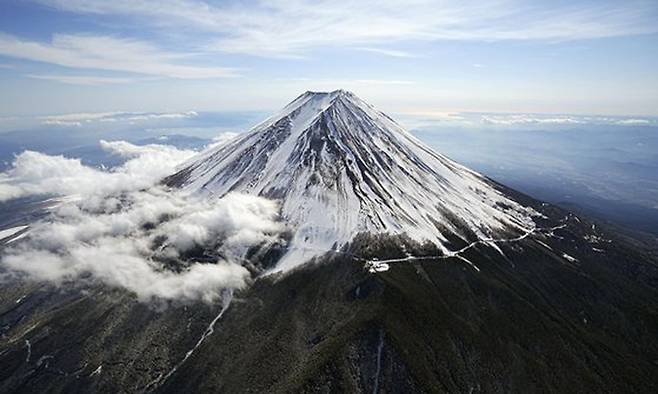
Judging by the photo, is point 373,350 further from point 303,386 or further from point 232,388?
point 232,388

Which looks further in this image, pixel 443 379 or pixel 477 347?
pixel 477 347

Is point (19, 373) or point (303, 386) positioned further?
point (19, 373)

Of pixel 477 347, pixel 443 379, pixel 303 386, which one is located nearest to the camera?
pixel 303 386

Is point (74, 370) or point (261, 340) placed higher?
point (261, 340)

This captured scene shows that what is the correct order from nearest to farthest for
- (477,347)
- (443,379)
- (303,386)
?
(303,386), (443,379), (477,347)

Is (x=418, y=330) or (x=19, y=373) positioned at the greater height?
(x=418, y=330)

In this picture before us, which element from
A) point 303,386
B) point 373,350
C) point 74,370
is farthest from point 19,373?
point 373,350

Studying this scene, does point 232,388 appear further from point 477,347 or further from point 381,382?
point 477,347

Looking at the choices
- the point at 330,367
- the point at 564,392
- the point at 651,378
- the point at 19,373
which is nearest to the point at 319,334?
the point at 330,367

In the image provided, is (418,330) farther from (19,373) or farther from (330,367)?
(19,373)
